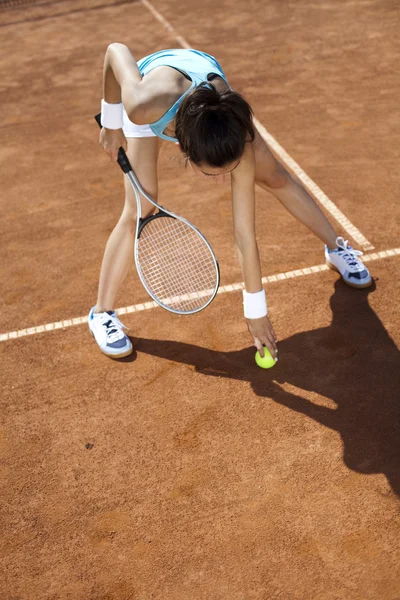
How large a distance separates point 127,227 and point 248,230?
94cm

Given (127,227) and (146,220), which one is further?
(127,227)

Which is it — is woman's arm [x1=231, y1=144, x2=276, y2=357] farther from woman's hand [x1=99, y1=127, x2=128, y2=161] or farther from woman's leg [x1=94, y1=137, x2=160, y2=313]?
woman's hand [x1=99, y1=127, x2=128, y2=161]

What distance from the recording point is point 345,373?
4.04 m

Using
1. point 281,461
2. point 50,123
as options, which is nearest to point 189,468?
point 281,461

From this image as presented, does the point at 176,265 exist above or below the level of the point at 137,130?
below

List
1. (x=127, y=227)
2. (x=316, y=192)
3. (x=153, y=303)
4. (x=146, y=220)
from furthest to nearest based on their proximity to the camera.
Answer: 1. (x=316, y=192)
2. (x=153, y=303)
3. (x=127, y=227)
4. (x=146, y=220)

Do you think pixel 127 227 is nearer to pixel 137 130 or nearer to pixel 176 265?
pixel 176 265

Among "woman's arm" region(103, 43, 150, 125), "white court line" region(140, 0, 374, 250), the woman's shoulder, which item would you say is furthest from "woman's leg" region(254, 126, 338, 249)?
"woman's arm" region(103, 43, 150, 125)

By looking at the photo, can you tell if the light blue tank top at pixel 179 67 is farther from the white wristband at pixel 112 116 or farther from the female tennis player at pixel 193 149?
the white wristband at pixel 112 116

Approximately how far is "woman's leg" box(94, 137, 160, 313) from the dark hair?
2.72ft

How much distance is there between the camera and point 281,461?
3564mm

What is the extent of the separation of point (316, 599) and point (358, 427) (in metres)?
1.02

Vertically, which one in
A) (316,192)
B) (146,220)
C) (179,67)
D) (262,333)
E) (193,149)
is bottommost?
(316,192)

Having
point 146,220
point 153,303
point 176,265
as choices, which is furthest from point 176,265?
point 146,220
